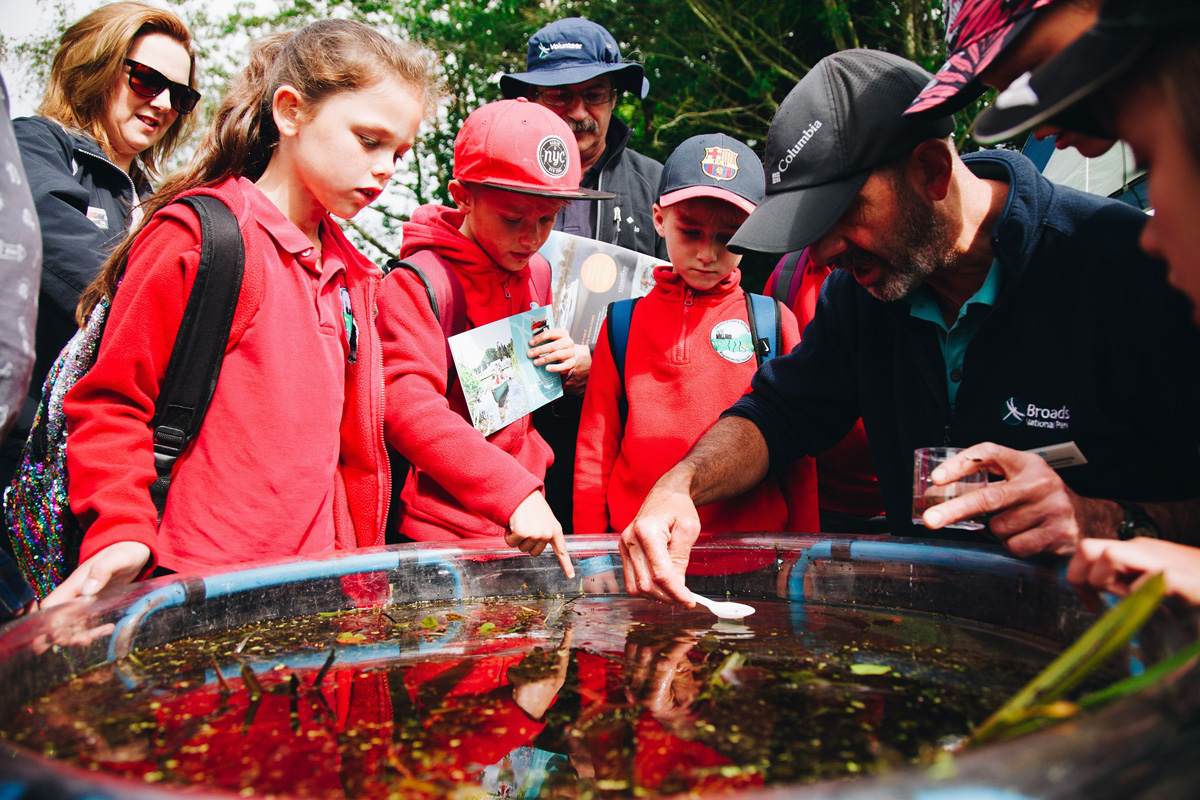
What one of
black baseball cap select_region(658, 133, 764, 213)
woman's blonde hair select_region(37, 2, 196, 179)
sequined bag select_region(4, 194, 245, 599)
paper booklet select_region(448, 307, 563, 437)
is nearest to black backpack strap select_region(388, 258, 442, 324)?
paper booklet select_region(448, 307, 563, 437)

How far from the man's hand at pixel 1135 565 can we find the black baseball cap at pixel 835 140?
1.05 metres

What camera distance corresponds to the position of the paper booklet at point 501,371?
2754 millimetres

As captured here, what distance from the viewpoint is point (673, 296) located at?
319cm

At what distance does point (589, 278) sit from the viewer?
11.6ft

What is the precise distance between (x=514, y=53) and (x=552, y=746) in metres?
10.6

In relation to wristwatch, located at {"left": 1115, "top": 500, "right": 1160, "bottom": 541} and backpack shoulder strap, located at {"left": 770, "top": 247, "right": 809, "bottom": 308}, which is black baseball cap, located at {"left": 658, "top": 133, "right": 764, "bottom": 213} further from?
wristwatch, located at {"left": 1115, "top": 500, "right": 1160, "bottom": 541}

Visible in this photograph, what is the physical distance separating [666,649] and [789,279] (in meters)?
2.13

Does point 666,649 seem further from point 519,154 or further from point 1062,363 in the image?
point 519,154

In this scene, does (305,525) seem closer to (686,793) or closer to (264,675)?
(264,675)

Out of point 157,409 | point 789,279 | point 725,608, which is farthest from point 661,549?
point 789,279

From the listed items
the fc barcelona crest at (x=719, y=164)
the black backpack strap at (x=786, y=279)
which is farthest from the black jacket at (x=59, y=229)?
the black backpack strap at (x=786, y=279)

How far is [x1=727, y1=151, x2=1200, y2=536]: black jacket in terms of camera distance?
197 cm

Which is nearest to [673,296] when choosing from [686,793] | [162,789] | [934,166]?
[934,166]

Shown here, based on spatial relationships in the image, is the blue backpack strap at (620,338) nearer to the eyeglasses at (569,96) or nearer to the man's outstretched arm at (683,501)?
the man's outstretched arm at (683,501)
